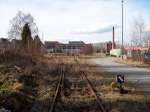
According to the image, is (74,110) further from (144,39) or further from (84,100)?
(144,39)

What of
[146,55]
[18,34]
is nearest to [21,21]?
[18,34]

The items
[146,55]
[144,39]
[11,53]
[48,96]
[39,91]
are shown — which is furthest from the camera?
[144,39]

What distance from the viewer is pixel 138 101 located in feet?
42.4

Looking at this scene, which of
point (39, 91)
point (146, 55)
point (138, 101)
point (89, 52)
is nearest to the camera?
point (138, 101)

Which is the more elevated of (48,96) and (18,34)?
(18,34)

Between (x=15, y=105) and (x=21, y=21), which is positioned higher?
(x=21, y=21)

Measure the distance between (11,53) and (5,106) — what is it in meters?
24.1

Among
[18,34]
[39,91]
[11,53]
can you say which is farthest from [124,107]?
[18,34]

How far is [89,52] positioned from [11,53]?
106 meters

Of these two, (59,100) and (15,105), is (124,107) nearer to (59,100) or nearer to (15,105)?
(59,100)

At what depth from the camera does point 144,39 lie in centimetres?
12450

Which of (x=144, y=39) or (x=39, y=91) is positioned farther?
(x=144, y=39)

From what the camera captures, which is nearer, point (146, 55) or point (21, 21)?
point (146, 55)

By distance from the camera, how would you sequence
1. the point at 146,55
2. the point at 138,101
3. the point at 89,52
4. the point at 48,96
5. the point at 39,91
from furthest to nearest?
the point at 89,52 → the point at 146,55 → the point at 39,91 → the point at 48,96 → the point at 138,101
